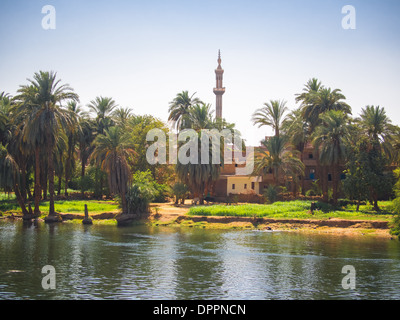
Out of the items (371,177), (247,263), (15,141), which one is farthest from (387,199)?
(15,141)

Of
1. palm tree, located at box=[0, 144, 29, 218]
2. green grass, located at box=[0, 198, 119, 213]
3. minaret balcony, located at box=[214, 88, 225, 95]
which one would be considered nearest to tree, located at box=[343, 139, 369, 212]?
green grass, located at box=[0, 198, 119, 213]

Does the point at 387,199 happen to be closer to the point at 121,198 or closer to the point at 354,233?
the point at 354,233

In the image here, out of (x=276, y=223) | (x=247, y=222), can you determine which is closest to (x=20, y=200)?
(x=247, y=222)

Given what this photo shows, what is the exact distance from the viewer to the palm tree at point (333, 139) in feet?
187

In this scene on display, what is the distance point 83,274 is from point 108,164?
2695cm

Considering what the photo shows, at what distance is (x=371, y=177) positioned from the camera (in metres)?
52.9

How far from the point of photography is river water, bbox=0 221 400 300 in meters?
24.8

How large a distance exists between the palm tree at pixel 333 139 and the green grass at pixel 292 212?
5.05 metres

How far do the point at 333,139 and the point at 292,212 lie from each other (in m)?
11.0

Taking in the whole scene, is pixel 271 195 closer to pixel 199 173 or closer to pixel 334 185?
pixel 334 185

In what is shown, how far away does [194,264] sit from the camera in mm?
31578

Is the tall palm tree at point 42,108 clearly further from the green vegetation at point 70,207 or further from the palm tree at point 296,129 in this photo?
the palm tree at point 296,129

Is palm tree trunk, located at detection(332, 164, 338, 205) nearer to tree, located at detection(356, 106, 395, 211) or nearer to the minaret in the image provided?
tree, located at detection(356, 106, 395, 211)

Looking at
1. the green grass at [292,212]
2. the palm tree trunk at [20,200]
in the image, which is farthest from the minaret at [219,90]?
the palm tree trunk at [20,200]
